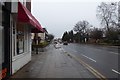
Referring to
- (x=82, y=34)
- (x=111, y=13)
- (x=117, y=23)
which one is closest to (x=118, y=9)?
(x=117, y=23)

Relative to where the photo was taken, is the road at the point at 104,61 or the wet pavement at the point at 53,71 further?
the road at the point at 104,61

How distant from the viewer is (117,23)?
260 feet

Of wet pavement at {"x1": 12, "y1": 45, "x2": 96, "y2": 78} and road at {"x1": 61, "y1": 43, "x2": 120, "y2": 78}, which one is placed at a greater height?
wet pavement at {"x1": 12, "y1": 45, "x2": 96, "y2": 78}

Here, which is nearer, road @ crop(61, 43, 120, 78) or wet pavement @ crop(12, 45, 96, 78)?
wet pavement @ crop(12, 45, 96, 78)

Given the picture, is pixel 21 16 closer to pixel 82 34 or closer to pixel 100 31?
pixel 100 31

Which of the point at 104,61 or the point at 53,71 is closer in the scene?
the point at 53,71

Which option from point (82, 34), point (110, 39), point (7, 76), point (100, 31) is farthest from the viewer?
point (82, 34)

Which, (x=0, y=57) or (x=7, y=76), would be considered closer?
(x=0, y=57)

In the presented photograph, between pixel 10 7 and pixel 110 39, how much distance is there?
78.0 metres

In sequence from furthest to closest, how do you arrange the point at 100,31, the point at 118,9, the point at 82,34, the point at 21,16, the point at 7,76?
1. the point at 82,34
2. the point at 100,31
3. the point at 118,9
4. the point at 21,16
5. the point at 7,76

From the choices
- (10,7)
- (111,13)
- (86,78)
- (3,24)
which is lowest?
(86,78)

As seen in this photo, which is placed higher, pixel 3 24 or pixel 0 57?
pixel 3 24

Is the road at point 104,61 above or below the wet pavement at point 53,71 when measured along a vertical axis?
below

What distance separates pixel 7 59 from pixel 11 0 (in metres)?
2.66
